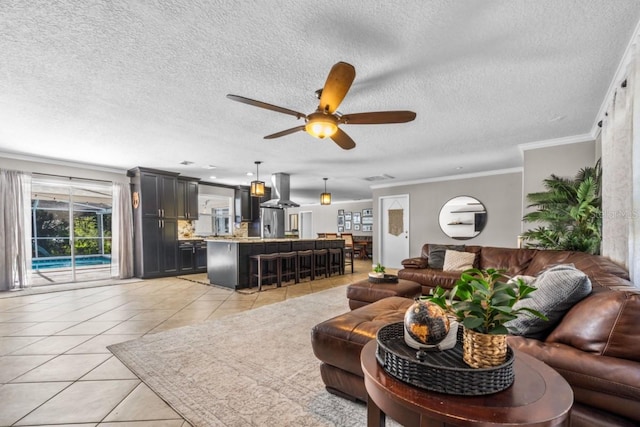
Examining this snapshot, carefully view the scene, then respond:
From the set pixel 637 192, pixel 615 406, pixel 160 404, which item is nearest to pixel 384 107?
pixel 637 192

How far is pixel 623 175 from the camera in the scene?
2182 mm

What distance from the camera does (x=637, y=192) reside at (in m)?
1.89

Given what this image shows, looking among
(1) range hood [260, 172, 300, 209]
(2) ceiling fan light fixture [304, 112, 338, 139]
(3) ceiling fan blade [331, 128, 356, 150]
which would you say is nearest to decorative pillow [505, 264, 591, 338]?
(2) ceiling fan light fixture [304, 112, 338, 139]

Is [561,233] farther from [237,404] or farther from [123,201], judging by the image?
[123,201]

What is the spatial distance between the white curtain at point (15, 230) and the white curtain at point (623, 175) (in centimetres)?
789

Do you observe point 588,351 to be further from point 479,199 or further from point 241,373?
point 479,199

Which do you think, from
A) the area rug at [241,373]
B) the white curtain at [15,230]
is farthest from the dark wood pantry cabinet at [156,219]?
the area rug at [241,373]

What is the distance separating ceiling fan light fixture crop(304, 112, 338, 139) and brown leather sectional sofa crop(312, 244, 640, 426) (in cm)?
148

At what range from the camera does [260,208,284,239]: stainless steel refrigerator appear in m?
8.20

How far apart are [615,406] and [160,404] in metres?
2.27

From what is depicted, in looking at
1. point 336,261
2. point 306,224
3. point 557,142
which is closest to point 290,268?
point 336,261

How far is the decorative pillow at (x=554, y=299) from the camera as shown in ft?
4.68

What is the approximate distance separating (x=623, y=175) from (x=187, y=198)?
24.0ft

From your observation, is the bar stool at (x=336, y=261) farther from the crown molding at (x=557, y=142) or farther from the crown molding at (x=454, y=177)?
the crown molding at (x=557, y=142)
